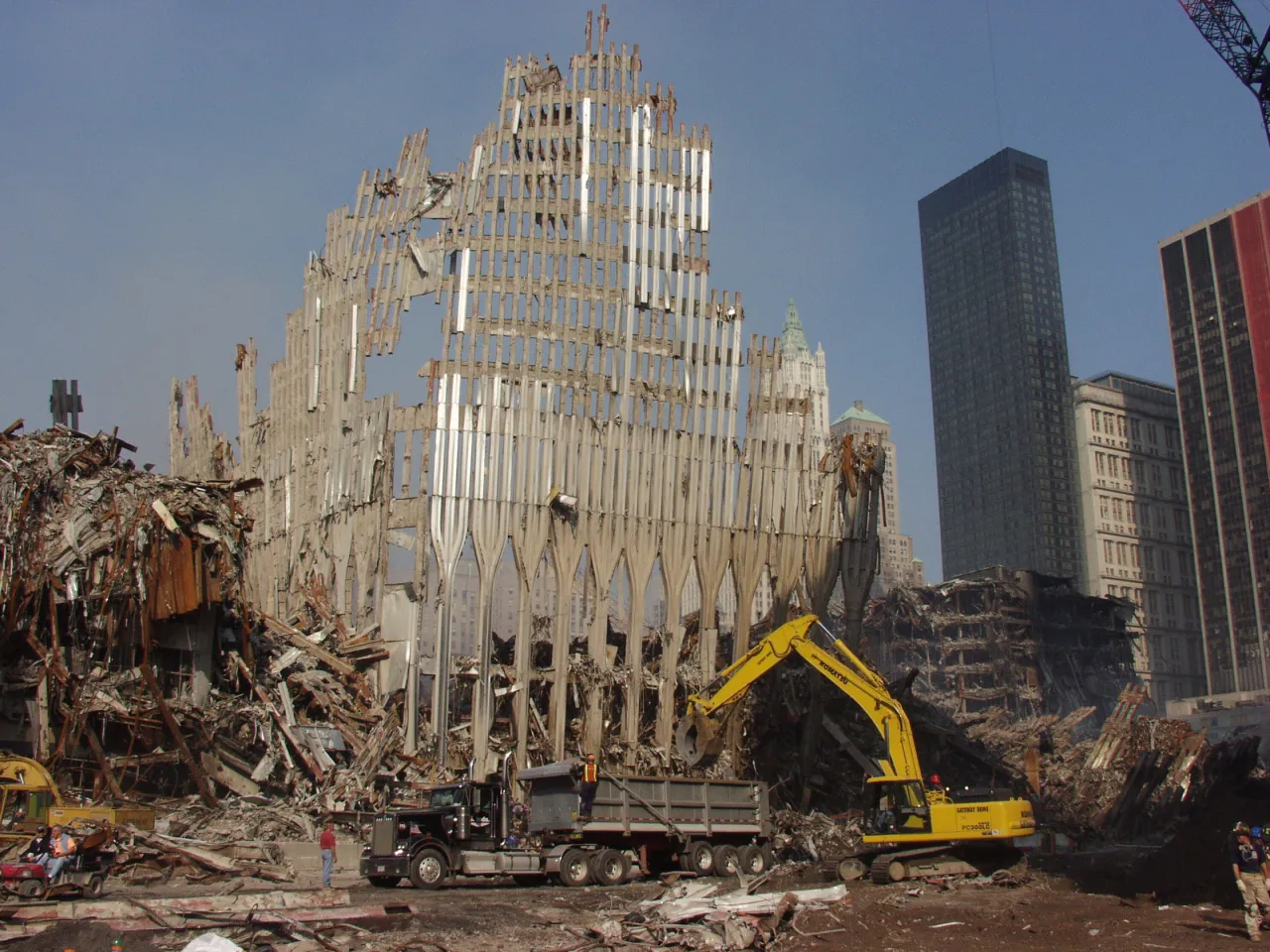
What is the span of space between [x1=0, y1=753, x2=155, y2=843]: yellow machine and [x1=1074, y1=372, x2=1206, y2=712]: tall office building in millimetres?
140973

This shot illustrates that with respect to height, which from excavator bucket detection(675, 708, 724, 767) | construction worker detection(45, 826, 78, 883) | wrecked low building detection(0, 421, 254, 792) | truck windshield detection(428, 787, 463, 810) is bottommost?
construction worker detection(45, 826, 78, 883)

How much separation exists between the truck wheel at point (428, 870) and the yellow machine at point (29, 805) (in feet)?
18.2

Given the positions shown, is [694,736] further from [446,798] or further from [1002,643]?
[1002,643]

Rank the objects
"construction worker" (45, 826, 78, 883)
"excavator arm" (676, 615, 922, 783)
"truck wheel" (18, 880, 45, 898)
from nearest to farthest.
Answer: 1. "truck wheel" (18, 880, 45, 898)
2. "construction worker" (45, 826, 78, 883)
3. "excavator arm" (676, 615, 922, 783)

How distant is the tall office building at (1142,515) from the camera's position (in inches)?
5866

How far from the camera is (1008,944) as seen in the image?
17.9m

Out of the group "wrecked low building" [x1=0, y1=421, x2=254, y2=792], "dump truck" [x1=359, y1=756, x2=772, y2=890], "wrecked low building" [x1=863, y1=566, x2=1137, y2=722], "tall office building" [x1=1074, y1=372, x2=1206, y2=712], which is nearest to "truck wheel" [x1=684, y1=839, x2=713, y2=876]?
"dump truck" [x1=359, y1=756, x2=772, y2=890]

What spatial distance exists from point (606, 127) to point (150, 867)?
29.1 m

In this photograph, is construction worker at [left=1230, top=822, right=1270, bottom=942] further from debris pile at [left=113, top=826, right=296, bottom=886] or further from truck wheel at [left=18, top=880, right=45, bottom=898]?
truck wheel at [left=18, top=880, right=45, bottom=898]

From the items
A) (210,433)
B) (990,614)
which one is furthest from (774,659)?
(990,614)

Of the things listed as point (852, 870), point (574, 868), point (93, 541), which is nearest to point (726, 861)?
point (852, 870)

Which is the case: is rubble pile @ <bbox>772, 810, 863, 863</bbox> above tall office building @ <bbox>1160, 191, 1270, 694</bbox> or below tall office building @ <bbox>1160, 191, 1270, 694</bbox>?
below

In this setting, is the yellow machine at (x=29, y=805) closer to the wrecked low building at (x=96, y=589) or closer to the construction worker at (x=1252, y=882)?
the wrecked low building at (x=96, y=589)

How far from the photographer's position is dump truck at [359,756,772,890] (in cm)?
2334
